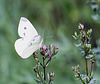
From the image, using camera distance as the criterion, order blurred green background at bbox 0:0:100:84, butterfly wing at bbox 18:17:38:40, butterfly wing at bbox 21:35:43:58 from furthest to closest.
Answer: blurred green background at bbox 0:0:100:84
butterfly wing at bbox 18:17:38:40
butterfly wing at bbox 21:35:43:58

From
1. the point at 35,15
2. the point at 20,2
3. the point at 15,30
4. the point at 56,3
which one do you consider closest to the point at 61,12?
the point at 56,3

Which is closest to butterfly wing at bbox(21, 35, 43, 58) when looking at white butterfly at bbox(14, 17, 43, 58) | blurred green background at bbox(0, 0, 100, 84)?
white butterfly at bbox(14, 17, 43, 58)

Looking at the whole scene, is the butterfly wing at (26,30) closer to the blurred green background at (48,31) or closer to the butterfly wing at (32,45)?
the butterfly wing at (32,45)

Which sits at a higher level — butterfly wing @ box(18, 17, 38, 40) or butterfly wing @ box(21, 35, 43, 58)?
butterfly wing @ box(18, 17, 38, 40)

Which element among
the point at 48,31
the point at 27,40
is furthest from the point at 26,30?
the point at 48,31

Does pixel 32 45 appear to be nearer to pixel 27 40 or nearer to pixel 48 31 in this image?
pixel 27 40

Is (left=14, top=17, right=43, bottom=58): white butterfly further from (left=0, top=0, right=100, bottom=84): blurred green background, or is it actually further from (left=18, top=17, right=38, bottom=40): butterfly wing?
(left=0, top=0, right=100, bottom=84): blurred green background

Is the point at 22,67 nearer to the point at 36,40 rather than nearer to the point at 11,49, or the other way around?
the point at 11,49

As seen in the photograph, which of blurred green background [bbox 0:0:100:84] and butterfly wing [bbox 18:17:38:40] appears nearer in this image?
butterfly wing [bbox 18:17:38:40]

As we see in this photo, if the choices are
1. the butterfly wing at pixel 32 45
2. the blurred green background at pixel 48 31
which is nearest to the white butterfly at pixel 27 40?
the butterfly wing at pixel 32 45
